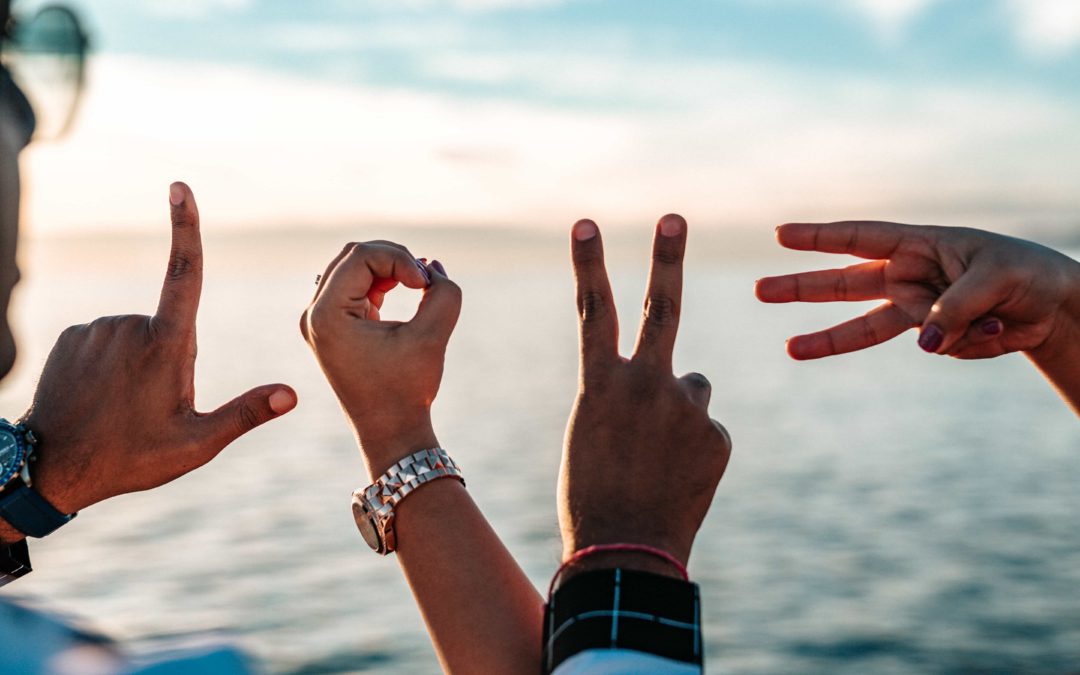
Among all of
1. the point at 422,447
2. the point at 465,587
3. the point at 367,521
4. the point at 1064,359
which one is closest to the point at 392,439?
the point at 422,447

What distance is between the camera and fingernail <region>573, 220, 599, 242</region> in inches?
65.5

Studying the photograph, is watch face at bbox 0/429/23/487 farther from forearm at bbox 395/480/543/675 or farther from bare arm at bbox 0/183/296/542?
forearm at bbox 395/480/543/675

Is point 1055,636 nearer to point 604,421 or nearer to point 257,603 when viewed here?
point 257,603

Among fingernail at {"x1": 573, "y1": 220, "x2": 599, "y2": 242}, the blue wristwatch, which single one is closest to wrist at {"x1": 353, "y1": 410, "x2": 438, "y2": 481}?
fingernail at {"x1": 573, "y1": 220, "x2": 599, "y2": 242}

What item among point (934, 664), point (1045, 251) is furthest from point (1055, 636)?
point (1045, 251)

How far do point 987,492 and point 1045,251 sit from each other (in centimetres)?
1043

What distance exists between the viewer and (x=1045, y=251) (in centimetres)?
185

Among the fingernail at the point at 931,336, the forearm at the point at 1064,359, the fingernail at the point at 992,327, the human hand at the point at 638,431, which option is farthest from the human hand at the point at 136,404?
the forearm at the point at 1064,359

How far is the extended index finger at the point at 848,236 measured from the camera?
1.87 meters

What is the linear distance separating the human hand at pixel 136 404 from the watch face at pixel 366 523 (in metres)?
0.24

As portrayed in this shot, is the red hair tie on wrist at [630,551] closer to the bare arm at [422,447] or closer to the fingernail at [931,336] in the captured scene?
the bare arm at [422,447]

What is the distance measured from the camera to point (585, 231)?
1680 mm

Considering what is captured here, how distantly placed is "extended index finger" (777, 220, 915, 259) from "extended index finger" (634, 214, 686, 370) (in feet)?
0.93

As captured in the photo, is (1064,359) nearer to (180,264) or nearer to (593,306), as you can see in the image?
(593,306)
